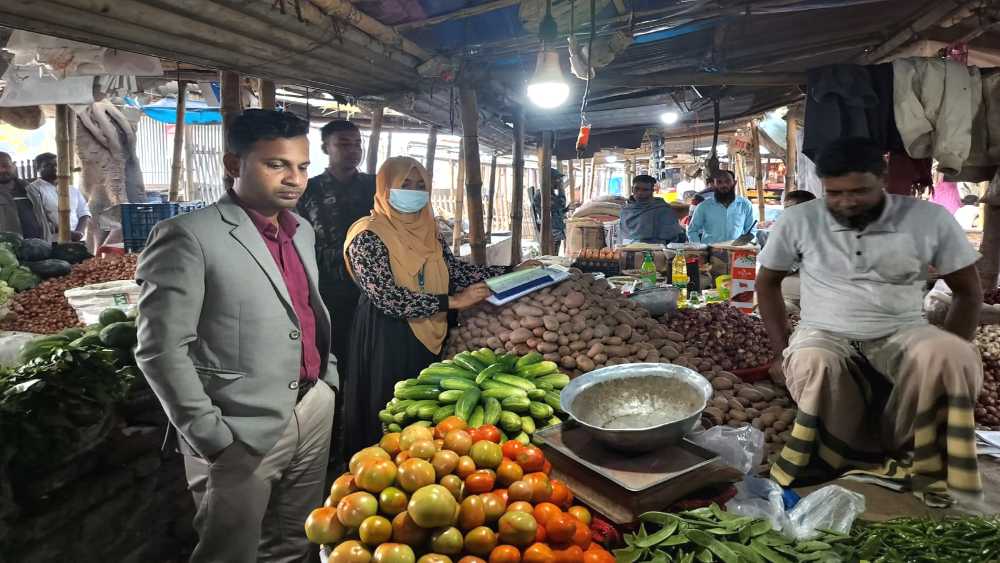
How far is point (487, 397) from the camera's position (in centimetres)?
258

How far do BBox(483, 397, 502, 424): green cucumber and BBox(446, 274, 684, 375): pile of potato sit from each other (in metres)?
0.78

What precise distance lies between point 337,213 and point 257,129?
79.9 inches

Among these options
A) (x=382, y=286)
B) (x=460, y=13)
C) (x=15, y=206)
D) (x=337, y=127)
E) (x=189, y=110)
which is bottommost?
(x=382, y=286)

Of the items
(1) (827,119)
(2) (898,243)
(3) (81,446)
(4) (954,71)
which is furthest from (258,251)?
(4) (954,71)

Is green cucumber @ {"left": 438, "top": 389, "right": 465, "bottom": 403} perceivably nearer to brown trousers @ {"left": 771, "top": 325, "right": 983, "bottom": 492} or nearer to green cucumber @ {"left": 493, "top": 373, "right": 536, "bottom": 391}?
green cucumber @ {"left": 493, "top": 373, "right": 536, "bottom": 391}

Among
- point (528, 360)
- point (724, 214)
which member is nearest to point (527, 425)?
point (528, 360)

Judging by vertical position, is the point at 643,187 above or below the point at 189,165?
below

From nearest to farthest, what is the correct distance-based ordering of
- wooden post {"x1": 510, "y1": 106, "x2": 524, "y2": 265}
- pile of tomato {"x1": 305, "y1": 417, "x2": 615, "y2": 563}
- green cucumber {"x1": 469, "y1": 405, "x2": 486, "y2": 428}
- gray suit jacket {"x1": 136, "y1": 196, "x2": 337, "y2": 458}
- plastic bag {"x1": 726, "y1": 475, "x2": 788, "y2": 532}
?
pile of tomato {"x1": 305, "y1": 417, "x2": 615, "y2": 563}
gray suit jacket {"x1": 136, "y1": 196, "x2": 337, "y2": 458}
plastic bag {"x1": 726, "y1": 475, "x2": 788, "y2": 532}
green cucumber {"x1": 469, "y1": 405, "x2": 486, "y2": 428}
wooden post {"x1": 510, "y1": 106, "x2": 524, "y2": 265}

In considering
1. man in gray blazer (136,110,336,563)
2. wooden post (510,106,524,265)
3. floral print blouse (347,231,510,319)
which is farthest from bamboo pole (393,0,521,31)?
wooden post (510,106,524,265)

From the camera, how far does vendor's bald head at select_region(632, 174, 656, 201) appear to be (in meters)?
8.39

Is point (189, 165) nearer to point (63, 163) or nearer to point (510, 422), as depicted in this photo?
point (63, 163)

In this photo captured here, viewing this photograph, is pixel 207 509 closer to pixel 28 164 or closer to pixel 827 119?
pixel 827 119

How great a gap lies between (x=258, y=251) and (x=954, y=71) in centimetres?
492

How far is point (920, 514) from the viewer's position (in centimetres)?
272
